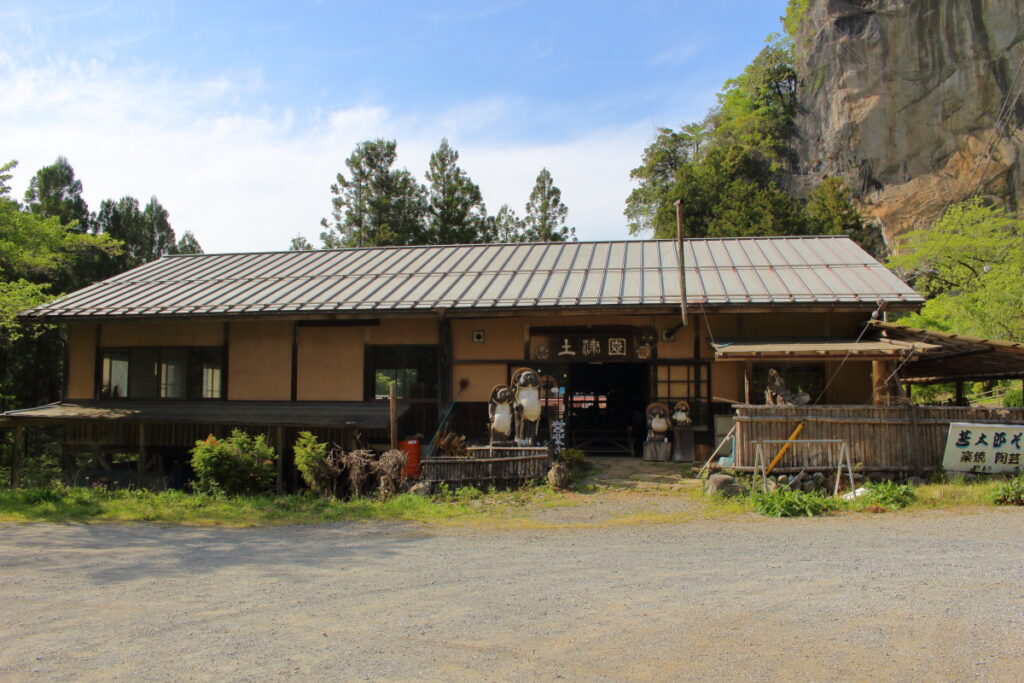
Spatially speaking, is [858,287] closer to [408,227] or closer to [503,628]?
[503,628]

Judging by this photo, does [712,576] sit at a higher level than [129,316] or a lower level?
lower

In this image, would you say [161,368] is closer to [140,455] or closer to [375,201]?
[140,455]

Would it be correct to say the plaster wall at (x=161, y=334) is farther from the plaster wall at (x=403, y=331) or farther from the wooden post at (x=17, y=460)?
the plaster wall at (x=403, y=331)

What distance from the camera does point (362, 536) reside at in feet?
26.9

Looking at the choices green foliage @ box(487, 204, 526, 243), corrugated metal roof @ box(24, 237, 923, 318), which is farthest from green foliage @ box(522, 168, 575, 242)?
corrugated metal roof @ box(24, 237, 923, 318)

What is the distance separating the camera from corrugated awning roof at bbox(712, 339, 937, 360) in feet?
35.1

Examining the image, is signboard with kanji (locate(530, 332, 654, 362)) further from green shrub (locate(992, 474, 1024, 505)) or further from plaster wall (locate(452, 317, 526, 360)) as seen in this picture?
green shrub (locate(992, 474, 1024, 505))

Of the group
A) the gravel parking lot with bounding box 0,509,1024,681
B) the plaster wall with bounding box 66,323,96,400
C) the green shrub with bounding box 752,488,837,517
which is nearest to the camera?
the gravel parking lot with bounding box 0,509,1024,681

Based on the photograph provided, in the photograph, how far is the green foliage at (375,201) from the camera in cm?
3603

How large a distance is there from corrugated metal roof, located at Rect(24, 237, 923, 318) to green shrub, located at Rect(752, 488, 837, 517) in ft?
13.8

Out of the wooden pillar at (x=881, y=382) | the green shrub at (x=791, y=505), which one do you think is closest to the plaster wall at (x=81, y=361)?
the green shrub at (x=791, y=505)

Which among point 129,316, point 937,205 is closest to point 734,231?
point 937,205

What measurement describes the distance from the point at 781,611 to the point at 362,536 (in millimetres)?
4887

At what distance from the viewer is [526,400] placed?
38.7 feet
